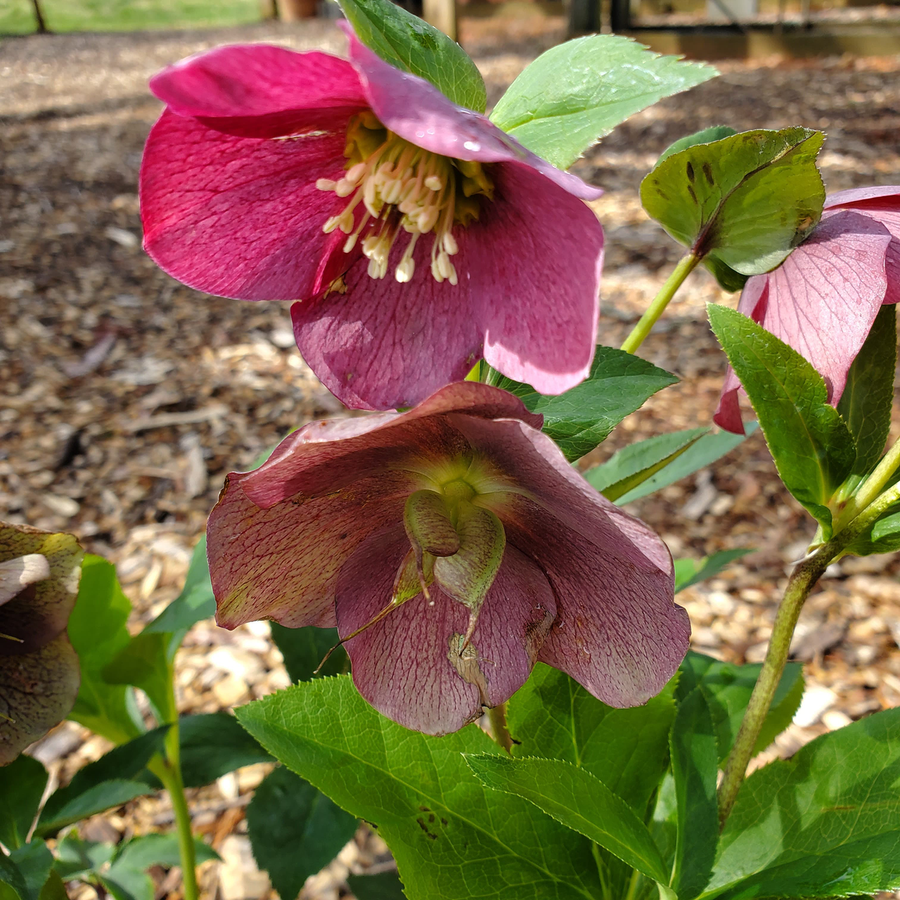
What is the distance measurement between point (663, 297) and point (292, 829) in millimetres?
537

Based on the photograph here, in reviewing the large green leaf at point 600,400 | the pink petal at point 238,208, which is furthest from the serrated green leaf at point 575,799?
the pink petal at point 238,208

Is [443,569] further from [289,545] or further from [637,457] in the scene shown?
[637,457]

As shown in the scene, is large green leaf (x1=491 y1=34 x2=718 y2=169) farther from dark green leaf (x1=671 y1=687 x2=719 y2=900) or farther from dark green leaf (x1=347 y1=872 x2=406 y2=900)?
dark green leaf (x1=347 y1=872 x2=406 y2=900)

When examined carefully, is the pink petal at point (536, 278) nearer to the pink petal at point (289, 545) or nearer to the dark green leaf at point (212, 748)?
the pink petal at point (289, 545)

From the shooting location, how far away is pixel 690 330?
2299mm

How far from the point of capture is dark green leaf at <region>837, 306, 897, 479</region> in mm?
510

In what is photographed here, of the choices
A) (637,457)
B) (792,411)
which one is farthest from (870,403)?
(637,457)

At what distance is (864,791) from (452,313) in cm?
39

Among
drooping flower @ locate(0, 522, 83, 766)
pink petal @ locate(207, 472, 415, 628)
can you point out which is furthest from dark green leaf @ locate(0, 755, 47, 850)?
pink petal @ locate(207, 472, 415, 628)

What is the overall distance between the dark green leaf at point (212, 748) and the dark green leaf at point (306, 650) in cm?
7

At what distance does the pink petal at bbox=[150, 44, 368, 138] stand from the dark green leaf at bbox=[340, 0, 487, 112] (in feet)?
0.11

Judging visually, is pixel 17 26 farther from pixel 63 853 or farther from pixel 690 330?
pixel 63 853

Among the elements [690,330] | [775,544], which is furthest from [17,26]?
[775,544]

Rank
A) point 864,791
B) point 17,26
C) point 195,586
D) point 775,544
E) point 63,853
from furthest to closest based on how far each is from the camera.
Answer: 1. point 17,26
2. point 775,544
3. point 63,853
4. point 195,586
5. point 864,791
